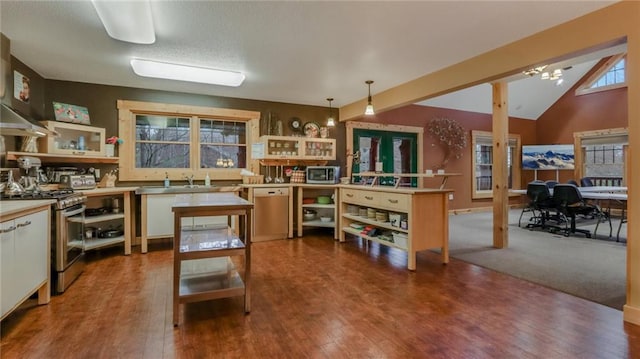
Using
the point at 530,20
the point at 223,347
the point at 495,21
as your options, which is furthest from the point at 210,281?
the point at 530,20

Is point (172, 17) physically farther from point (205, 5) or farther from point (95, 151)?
point (95, 151)

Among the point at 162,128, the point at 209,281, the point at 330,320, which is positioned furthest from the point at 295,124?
the point at 330,320

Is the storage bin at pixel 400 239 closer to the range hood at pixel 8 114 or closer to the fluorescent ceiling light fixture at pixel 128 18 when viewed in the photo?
the fluorescent ceiling light fixture at pixel 128 18

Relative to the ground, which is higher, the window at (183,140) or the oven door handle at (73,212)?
the window at (183,140)

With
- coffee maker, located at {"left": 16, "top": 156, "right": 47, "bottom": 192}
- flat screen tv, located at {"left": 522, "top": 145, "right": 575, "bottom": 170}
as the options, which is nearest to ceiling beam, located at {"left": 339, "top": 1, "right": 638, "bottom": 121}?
coffee maker, located at {"left": 16, "top": 156, "right": 47, "bottom": 192}

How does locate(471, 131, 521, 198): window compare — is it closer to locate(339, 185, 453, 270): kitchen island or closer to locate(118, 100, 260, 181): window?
locate(339, 185, 453, 270): kitchen island

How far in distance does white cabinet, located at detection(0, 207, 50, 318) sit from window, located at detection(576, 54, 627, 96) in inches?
412

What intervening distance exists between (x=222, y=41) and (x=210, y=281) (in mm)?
2195

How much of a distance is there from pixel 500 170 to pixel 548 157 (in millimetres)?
5025

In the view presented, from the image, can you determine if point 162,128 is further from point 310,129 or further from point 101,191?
point 310,129

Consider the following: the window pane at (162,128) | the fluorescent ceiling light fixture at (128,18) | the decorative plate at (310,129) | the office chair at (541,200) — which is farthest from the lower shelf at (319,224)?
the office chair at (541,200)

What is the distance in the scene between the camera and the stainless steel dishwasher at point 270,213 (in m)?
4.80

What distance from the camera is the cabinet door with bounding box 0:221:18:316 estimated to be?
1971 mm

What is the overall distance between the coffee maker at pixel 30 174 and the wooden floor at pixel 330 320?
→ 3.40ft
